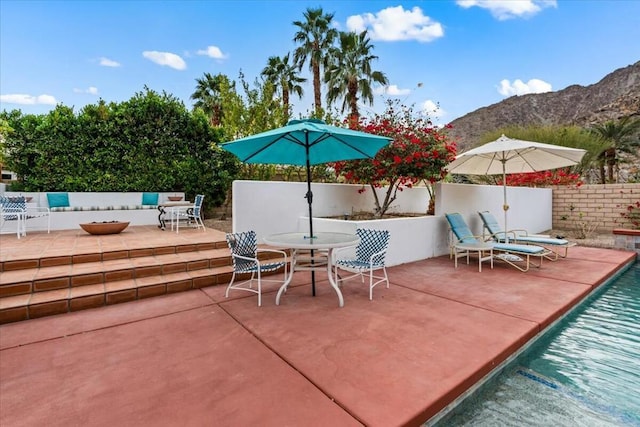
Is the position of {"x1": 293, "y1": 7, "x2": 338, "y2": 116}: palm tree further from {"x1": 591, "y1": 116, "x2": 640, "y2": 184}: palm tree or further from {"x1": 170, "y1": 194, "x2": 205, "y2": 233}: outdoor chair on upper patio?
{"x1": 591, "y1": 116, "x2": 640, "y2": 184}: palm tree

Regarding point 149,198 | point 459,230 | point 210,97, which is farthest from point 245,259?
point 210,97

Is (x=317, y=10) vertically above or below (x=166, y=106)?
above

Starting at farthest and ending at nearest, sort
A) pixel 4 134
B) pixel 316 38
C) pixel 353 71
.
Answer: pixel 316 38 < pixel 353 71 < pixel 4 134

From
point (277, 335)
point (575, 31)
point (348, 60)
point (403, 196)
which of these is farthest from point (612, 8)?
point (277, 335)

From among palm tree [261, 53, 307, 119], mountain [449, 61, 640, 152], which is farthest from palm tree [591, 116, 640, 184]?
palm tree [261, 53, 307, 119]

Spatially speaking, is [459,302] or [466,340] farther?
[459,302]

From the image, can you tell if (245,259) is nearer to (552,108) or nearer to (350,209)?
(350,209)

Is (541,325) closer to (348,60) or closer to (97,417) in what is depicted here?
(97,417)

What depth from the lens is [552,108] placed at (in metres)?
33.4

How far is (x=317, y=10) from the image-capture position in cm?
1596

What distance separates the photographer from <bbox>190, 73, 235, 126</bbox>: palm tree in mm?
18234

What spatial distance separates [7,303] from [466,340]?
502cm

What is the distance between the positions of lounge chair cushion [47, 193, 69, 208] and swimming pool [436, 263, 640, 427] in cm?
1009

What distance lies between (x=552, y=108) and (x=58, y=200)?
136ft
